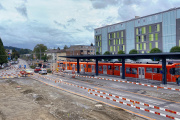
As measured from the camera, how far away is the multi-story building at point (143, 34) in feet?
153

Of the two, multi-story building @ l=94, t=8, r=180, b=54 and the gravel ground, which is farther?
multi-story building @ l=94, t=8, r=180, b=54

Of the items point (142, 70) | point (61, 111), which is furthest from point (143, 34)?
point (61, 111)

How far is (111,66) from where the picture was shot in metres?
32.7

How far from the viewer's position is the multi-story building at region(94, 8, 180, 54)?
4678 centimetres

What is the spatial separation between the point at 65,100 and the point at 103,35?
61176 mm

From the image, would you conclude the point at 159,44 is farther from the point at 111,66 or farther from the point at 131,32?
the point at 111,66

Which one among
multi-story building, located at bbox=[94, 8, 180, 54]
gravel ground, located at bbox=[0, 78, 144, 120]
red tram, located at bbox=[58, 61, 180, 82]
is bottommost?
gravel ground, located at bbox=[0, 78, 144, 120]

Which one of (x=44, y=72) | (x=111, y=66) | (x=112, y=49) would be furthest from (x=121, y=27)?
(x=44, y=72)

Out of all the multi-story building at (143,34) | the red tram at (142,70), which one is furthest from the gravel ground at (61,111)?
the multi-story building at (143,34)

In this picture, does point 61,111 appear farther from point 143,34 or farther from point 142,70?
point 143,34

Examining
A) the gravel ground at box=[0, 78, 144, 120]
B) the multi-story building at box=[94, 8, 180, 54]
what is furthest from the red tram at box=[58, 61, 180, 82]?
the multi-story building at box=[94, 8, 180, 54]

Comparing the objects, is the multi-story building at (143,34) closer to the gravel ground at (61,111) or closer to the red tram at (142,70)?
the red tram at (142,70)

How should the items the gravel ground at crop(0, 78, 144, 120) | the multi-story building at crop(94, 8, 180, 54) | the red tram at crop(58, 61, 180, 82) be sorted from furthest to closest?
the multi-story building at crop(94, 8, 180, 54)
the red tram at crop(58, 61, 180, 82)
the gravel ground at crop(0, 78, 144, 120)

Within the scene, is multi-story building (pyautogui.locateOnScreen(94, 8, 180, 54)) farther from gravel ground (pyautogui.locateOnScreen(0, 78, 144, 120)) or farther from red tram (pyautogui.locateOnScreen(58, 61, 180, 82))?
gravel ground (pyautogui.locateOnScreen(0, 78, 144, 120))
